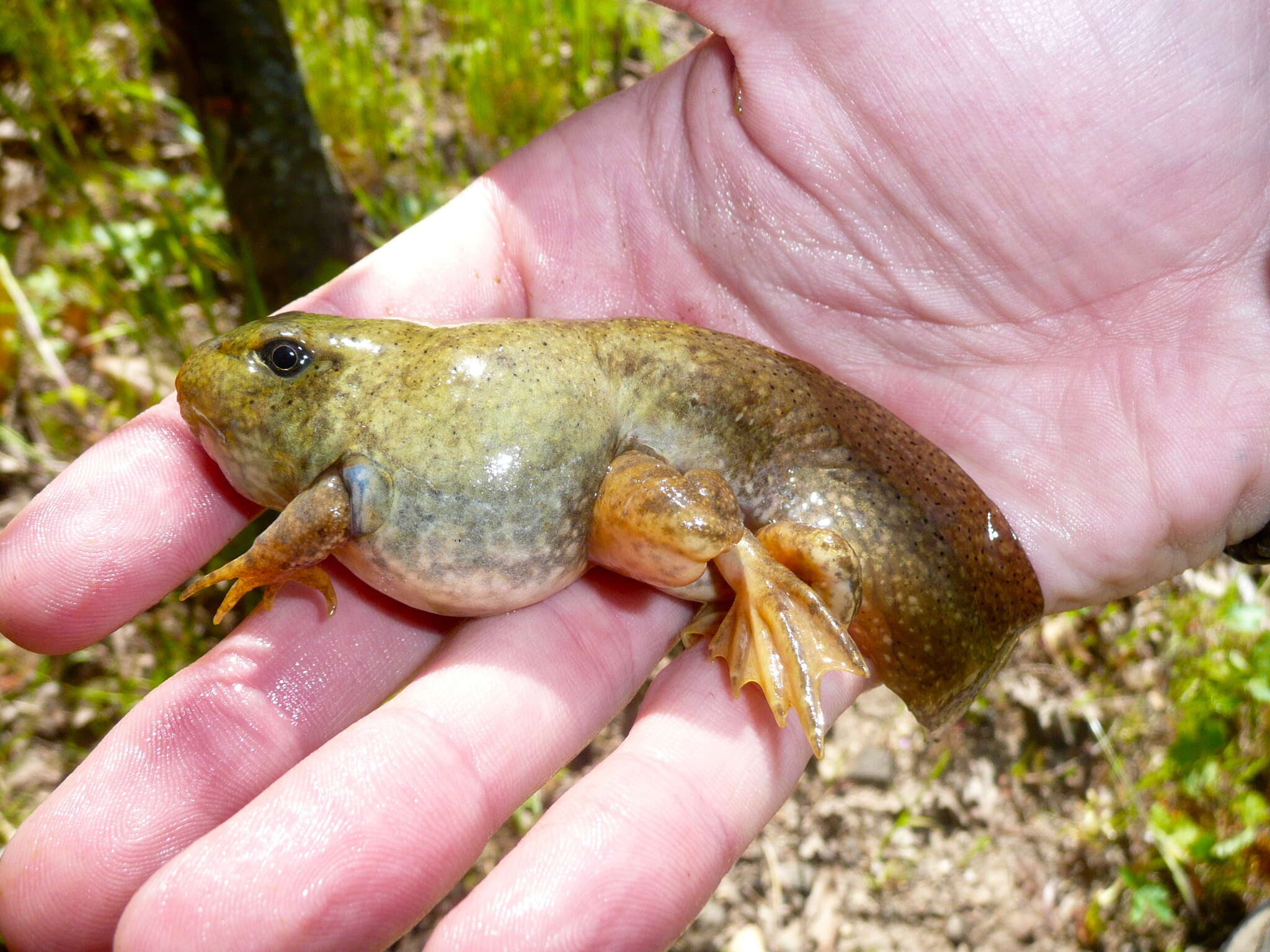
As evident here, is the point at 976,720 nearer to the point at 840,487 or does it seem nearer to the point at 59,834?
the point at 840,487

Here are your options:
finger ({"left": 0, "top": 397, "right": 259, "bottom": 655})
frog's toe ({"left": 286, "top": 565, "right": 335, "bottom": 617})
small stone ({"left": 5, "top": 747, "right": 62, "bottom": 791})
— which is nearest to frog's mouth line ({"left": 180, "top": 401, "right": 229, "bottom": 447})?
finger ({"left": 0, "top": 397, "right": 259, "bottom": 655})

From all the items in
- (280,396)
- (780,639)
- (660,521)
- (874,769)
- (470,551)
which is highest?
(280,396)

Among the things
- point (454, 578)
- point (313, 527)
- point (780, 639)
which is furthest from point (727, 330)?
point (313, 527)

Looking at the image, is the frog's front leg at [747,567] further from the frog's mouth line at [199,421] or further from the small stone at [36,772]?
the small stone at [36,772]

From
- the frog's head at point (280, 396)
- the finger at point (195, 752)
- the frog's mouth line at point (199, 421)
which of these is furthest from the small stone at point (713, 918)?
the frog's mouth line at point (199, 421)

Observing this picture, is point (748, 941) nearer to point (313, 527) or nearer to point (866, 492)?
point (866, 492)

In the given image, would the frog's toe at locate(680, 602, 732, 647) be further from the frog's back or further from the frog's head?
the frog's head

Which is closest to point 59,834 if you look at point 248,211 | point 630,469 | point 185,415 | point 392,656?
point 392,656
